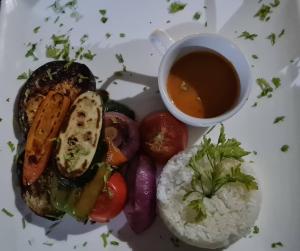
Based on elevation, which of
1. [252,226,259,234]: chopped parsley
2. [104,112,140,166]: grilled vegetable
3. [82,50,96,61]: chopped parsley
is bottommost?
[252,226,259,234]: chopped parsley

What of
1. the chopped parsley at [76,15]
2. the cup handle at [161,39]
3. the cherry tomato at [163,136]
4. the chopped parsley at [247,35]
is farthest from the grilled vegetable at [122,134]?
the chopped parsley at [247,35]

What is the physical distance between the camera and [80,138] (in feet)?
5.29

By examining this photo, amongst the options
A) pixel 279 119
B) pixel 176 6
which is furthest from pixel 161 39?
pixel 279 119

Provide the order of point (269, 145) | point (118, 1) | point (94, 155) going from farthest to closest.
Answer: point (118, 1), point (269, 145), point (94, 155)

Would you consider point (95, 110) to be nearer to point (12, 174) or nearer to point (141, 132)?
point (141, 132)

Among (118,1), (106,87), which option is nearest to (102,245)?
(106,87)

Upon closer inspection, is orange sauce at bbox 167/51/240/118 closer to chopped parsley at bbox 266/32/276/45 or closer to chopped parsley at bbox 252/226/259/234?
chopped parsley at bbox 266/32/276/45

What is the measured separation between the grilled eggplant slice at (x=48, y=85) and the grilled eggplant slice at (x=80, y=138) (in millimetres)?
91

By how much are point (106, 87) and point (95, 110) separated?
181mm

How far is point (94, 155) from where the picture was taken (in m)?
1.61

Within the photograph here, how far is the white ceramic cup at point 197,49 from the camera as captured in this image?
159 cm

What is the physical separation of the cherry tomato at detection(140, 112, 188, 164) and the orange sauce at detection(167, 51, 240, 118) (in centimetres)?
6

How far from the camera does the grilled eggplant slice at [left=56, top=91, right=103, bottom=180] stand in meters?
1.60

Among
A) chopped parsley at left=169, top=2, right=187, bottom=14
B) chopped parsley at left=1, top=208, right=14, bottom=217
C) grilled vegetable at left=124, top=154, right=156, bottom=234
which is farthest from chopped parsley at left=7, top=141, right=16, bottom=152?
chopped parsley at left=169, top=2, right=187, bottom=14
